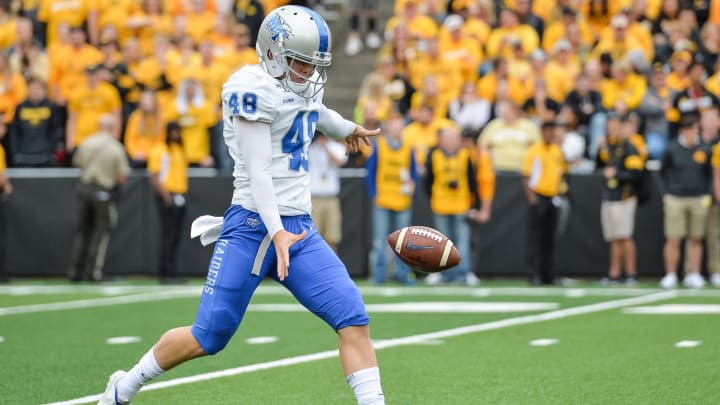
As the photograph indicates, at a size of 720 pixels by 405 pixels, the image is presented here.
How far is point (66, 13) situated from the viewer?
63.9 feet

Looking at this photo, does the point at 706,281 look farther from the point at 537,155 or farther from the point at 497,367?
the point at 497,367

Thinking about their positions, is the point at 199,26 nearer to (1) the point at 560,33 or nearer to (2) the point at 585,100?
(1) the point at 560,33

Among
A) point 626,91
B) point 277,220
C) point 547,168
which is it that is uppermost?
point 626,91

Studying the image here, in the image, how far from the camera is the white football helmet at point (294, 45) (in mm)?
5695

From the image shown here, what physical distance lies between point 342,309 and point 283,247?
14.3 inches

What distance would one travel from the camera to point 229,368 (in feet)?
27.6

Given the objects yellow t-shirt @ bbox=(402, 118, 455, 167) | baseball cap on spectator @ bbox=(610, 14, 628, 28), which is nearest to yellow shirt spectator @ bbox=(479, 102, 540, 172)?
yellow t-shirt @ bbox=(402, 118, 455, 167)

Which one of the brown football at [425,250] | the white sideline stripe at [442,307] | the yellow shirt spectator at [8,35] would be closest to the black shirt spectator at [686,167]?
the white sideline stripe at [442,307]

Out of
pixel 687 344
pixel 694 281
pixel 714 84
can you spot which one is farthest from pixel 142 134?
pixel 687 344

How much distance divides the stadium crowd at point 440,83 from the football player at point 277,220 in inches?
368

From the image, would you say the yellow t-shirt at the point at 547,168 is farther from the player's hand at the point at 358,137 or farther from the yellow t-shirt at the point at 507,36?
the player's hand at the point at 358,137

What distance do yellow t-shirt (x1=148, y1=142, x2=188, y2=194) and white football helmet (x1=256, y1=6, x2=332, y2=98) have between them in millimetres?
9686

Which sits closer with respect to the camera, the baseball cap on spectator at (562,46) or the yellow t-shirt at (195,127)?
the yellow t-shirt at (195,127)

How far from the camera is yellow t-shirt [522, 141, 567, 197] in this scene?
15047 mm
